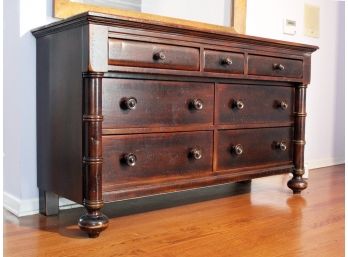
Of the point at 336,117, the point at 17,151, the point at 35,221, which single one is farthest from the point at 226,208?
the point at 336,117

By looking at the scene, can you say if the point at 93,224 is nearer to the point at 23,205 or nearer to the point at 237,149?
the point at 23,205

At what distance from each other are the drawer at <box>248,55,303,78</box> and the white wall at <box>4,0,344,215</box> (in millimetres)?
469

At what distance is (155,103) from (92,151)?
1.04 ft

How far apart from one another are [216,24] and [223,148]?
796 mm

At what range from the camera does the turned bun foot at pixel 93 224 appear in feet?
4.77

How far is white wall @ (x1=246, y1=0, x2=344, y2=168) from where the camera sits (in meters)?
2.92

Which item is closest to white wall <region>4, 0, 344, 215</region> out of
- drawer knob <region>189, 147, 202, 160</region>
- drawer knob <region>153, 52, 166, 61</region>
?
drawer knob <region>153, 52, 166, 61</region>

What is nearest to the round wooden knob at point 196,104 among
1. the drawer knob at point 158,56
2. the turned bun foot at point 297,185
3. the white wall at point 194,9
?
the drawer knob at point 158,56

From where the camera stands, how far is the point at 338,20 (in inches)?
128

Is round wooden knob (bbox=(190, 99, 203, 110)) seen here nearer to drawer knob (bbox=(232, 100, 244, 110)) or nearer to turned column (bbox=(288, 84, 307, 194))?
drawer knob (bbox=(232, 100, 244, 110))

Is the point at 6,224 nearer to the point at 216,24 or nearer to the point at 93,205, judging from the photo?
the point at 93,205

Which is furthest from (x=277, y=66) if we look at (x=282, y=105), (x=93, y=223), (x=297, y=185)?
(x=93, y=223)

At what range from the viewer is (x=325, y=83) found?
10.4ft

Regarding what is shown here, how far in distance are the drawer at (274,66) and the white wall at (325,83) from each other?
2.35 ft
